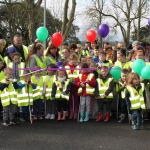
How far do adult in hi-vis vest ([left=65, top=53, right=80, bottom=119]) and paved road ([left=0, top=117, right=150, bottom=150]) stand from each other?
15.9 inches

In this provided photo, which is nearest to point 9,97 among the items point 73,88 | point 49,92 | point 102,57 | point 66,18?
point 49,92

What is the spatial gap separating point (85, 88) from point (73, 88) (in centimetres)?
40

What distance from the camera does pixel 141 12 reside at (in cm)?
3366

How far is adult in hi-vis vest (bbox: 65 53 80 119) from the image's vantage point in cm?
784

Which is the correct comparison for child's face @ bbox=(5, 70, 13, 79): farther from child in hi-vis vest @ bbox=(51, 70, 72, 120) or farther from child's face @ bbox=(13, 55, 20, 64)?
child in hi-vis vest @ bbox=(51, 70, 72, 120)

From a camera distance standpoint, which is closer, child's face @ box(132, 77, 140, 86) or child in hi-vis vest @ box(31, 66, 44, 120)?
child's face @ box(132, 77, 140, 86)

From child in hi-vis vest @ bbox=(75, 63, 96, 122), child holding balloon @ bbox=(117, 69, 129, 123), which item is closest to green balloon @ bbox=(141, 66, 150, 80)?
child holding balloon @ bbox=(117, 69, 129, 123)

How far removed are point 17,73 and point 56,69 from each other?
0.98 metres

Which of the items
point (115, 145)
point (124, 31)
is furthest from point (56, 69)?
point (124, 31)

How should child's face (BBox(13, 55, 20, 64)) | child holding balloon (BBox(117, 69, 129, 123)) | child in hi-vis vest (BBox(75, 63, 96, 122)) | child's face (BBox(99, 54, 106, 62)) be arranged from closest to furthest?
child holding balloon (BBox(117, 69, 129, 123)) < child's face (BBox(13, 55, 20, 64)) < child in hi-vis vest (BBox(75, 63, 96, 122)) < child's face (BBox(99, 54, 106, 62))

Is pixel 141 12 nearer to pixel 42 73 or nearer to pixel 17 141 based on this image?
pixel 42 73

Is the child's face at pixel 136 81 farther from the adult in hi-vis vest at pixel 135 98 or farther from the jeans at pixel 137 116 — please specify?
the jeans at pixel 137 116

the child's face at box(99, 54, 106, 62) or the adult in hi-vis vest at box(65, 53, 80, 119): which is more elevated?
the child's face at box(99, 54, 106, 62)

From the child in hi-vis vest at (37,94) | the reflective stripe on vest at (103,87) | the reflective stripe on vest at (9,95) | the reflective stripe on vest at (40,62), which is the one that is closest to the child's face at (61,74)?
the child in hi-vis vest at (37,94)
